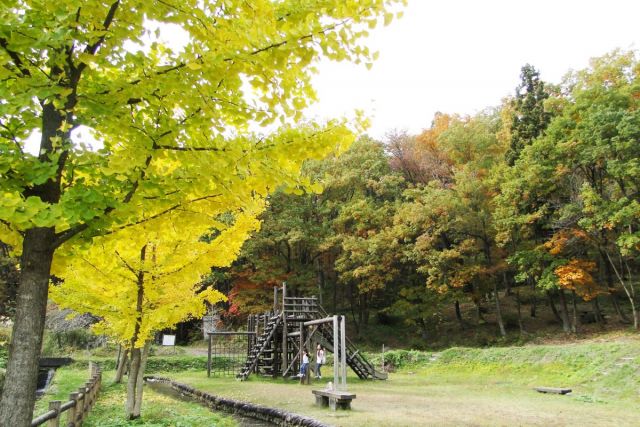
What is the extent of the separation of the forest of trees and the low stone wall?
563 inches

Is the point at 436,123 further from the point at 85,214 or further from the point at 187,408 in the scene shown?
the point at 85,214

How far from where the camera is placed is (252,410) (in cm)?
1112

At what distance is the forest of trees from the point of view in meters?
21.1

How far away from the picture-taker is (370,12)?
3225 mm

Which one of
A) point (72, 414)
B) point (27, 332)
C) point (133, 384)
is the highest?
point (27, 332)

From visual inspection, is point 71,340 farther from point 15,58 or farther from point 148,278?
point 15,58

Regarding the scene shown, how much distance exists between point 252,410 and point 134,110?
9370 millimetres

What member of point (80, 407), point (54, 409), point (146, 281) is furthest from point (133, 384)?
point (54, 409)

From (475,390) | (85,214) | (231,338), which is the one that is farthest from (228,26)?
(231,338)

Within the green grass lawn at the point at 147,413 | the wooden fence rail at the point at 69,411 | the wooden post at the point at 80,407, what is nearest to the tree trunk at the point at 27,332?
the wooden fence rail at the point at 69,411

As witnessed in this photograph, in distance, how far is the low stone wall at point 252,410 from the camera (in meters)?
9.15

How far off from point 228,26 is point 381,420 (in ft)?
25.9

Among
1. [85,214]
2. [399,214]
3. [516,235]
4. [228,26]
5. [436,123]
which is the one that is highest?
[436,123]

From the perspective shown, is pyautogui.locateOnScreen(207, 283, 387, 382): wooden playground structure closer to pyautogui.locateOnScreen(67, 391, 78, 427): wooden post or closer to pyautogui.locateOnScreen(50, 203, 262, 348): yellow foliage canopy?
pyautogui.locateOnScreen(50, 203, 262, 348): yellow foliage canopy
